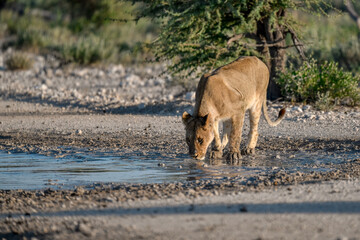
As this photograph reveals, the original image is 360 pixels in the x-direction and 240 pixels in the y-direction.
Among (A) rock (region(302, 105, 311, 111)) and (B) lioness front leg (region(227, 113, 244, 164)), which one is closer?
(B) lioness front leg (region(227, 113, 244, 164))

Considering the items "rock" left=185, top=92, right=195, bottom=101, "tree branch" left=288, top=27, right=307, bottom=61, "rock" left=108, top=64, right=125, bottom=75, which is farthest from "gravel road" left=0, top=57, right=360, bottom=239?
"rock" left=108, top=64, right=125, bottom=75

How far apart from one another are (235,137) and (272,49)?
568cm

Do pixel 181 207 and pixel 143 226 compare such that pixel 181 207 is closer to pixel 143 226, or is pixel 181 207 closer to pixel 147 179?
pixel 143 226

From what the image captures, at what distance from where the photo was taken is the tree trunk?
13887mm

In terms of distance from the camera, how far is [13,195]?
22.3ft

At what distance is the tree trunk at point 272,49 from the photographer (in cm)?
1389

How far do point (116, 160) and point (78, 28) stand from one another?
23277 mm

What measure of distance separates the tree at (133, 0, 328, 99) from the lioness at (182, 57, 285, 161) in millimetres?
3383

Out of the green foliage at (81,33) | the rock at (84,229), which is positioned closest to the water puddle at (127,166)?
the rock at (84,229)

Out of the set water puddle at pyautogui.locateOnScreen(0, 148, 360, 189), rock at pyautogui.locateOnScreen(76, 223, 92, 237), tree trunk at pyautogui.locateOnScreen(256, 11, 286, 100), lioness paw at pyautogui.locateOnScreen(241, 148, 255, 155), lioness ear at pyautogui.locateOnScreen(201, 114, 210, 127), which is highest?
tree trunk at pyautogui.locateOnScreen(256, 11, 286, 100)

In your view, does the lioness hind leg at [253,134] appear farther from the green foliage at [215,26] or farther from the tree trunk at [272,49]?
the tree trunk at [272,49]

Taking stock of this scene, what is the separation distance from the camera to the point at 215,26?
44.7 feet

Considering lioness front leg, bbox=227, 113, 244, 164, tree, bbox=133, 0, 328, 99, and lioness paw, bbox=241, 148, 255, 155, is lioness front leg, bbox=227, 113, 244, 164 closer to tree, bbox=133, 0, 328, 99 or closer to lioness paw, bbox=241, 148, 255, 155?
lioness paw, bbox=241, 148, 255, 155

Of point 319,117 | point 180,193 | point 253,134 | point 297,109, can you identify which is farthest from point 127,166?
point 297,109
